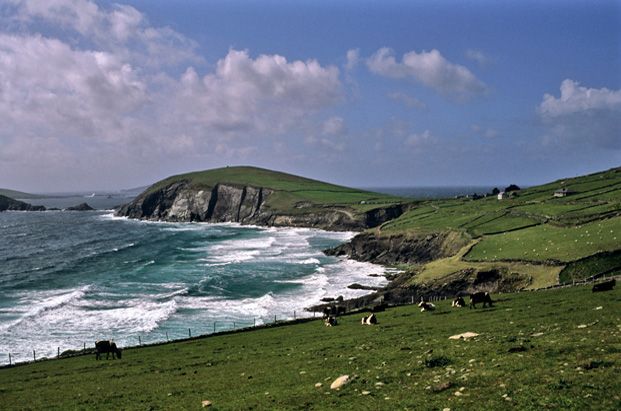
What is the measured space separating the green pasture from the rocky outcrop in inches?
568

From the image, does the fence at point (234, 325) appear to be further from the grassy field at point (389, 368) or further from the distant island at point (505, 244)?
the grassy field at point (389, 368)

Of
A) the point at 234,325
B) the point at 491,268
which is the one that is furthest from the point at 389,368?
the point at 491,268

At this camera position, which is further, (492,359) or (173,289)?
(173,289)

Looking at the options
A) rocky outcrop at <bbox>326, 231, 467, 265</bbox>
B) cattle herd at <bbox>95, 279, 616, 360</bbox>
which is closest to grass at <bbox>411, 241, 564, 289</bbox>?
rocky outcrop at <bbox>326, 231, 467, 265</bbox>

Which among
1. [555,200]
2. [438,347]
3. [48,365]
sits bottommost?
[48,365]

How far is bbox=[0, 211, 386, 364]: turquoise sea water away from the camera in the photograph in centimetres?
6425

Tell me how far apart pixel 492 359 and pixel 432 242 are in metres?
102

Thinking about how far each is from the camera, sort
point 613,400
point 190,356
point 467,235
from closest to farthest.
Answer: point 613,400, point 190,356, point 467,235

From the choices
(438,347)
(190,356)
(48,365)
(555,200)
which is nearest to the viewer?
(438,347)

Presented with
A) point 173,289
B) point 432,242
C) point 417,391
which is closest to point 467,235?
point 432,242

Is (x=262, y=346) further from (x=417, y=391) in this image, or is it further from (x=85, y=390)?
(x=417, y=391)

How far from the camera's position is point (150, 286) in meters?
93.8

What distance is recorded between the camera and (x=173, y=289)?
90.6 m

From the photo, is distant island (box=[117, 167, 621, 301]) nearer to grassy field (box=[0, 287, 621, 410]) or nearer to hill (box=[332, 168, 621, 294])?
hill (box=[332, 168, 621, 294])
